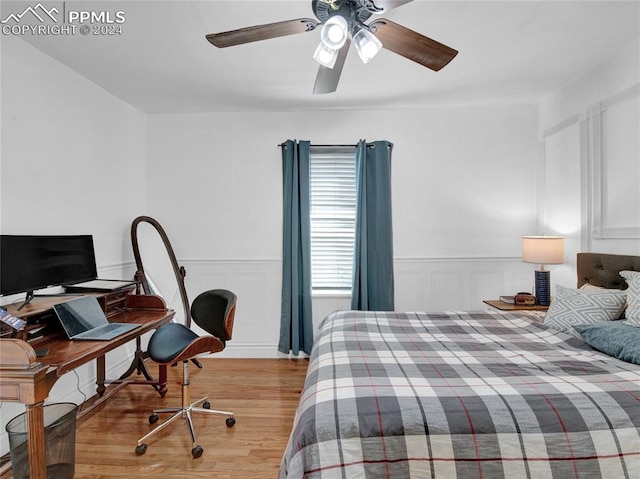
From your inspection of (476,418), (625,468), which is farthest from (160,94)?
(625,468)

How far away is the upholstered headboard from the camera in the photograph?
260 cm

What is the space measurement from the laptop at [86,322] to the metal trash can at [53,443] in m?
0.41

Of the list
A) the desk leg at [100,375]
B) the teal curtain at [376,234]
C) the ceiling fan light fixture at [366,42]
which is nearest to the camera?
the ceiling fan light fixture at [366,42]

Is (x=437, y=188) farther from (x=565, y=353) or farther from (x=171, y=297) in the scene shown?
(x=171, y=297)

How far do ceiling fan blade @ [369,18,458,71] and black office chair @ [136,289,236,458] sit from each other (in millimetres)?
1968

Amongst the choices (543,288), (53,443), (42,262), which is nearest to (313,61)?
(42,262)

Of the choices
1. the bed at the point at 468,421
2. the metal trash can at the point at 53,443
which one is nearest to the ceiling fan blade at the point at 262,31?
the bed at the point at 468,421

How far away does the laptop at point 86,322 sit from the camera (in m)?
2.21

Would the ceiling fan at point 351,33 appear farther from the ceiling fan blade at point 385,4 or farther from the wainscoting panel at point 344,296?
the wainscoting panel at point 344,296

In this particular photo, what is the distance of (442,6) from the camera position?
2.27 meters

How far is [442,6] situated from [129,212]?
3.35 m

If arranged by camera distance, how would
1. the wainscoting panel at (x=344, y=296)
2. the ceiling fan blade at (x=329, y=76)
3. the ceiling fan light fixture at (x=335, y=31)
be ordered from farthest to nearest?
the wainscoting panel at (x=344, y=296)
the ceiling fan blade at (x=329, y=76)
the ceiling fan light fixture at (x=335, y=31)

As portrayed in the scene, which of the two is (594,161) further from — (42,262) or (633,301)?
(42,262)

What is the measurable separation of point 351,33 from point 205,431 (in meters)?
2.63
